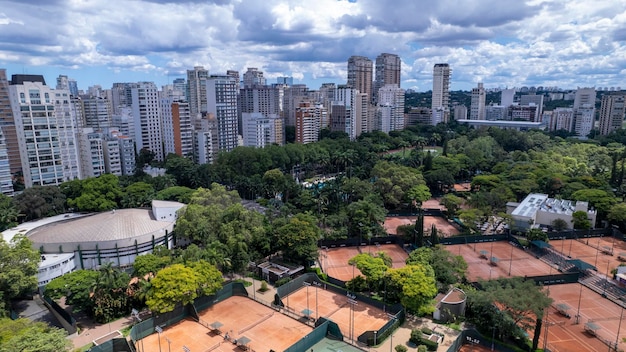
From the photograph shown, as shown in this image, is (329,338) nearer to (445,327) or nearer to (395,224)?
(445,327)

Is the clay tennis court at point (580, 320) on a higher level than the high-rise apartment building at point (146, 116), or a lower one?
lower

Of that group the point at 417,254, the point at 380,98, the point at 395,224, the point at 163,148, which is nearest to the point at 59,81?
the point at 163,148

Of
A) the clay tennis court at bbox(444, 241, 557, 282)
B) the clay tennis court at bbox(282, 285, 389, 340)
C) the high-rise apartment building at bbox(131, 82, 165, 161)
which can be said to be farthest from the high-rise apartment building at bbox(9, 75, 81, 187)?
the clay tennis court at bbox(444, 241, 557, 282)

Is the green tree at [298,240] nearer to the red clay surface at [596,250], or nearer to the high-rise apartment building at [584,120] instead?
the red clay surface at [596,250]

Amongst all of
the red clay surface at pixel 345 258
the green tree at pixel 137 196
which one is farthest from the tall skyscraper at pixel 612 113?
the green tree at pixel 137 196

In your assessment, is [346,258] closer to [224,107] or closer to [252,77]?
[224,107]

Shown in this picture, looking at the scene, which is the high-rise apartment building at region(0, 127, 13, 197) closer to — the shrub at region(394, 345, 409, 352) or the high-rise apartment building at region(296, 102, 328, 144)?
the shrub at region(394, 345, 409, 352)
